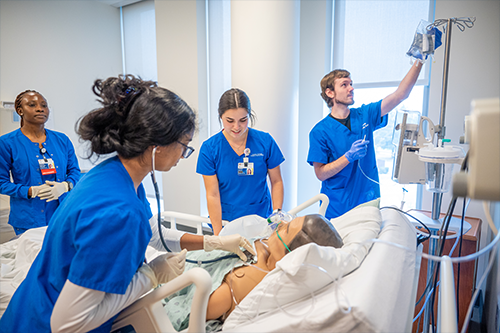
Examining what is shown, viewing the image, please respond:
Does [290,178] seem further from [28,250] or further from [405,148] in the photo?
[28,250]

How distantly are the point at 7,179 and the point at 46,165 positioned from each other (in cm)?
24

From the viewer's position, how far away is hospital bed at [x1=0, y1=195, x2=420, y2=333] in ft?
2.42

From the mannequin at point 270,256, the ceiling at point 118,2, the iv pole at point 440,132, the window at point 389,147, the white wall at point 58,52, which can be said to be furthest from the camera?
the ceiling at point 118,2

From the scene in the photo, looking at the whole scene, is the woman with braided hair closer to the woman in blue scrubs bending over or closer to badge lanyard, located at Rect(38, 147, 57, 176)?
badge lanyard, located at Rect(38, 147, 57, 176)

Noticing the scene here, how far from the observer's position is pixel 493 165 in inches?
19.5

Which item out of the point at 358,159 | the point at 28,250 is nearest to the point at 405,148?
the point at 358,159

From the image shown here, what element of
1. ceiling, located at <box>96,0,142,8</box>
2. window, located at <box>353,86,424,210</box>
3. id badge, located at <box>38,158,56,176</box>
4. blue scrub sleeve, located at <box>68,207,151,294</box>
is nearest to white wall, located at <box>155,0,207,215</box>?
ceiling, located at <box>96,0,142,8</box>

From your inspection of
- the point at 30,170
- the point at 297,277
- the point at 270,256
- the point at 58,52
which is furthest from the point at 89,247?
the point at 58,52

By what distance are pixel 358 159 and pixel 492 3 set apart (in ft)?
4.86

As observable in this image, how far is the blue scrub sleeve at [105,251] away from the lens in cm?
72

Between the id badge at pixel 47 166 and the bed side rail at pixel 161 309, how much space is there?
63.3 inches

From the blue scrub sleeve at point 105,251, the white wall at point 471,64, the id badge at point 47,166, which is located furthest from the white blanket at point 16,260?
the white wall at point 471,64

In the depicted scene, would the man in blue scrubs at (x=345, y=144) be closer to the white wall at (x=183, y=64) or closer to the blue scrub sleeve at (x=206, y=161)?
the blue scrub sleeve at (x=206, y=161)

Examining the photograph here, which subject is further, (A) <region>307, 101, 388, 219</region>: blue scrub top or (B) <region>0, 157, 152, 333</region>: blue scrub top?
(A) <region>307, 101, 388, 219</region>: blue scrub top
